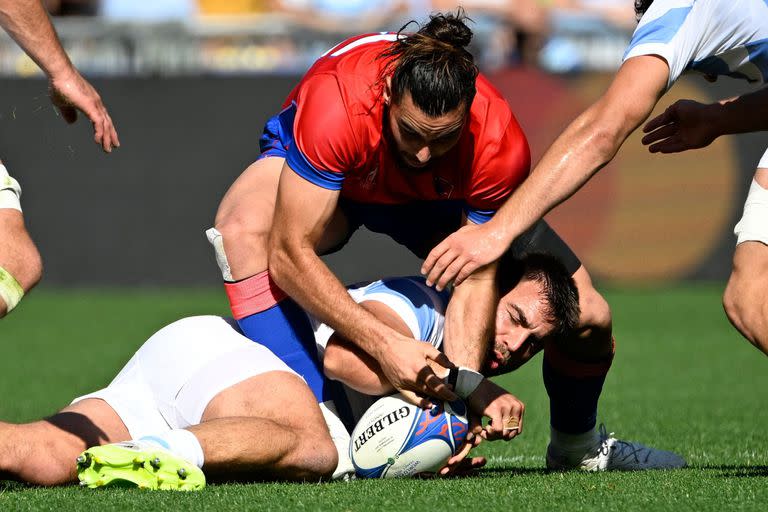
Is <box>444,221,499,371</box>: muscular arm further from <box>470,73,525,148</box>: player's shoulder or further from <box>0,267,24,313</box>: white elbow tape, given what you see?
<box>0,267,24,313</box>: white elbow tape

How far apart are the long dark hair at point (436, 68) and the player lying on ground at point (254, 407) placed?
82 centimetres

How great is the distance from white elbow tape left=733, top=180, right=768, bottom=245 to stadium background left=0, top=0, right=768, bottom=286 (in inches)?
350

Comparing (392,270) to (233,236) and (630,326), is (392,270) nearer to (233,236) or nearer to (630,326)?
(630,326)

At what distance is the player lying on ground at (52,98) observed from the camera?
4133mm

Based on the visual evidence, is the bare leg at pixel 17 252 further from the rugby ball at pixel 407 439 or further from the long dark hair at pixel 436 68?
the long dark hair at pixel 436 68

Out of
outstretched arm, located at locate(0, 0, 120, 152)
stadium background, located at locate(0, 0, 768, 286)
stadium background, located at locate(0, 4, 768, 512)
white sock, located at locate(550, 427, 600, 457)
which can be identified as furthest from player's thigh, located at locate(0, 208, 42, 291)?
stadium background, located at locate(0, 0, 768, 286)

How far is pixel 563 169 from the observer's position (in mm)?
4035

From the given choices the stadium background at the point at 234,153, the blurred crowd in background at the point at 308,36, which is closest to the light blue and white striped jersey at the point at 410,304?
the stadium background at the point at 234,153

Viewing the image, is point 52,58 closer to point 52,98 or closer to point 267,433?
point 52,98

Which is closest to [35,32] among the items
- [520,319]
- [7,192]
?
[7,192]

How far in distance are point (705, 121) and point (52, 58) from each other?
2575 mm

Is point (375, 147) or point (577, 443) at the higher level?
point (375, 147)

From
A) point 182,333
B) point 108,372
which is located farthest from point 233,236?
point 108,372

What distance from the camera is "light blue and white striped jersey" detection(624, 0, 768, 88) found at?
4.10 m
